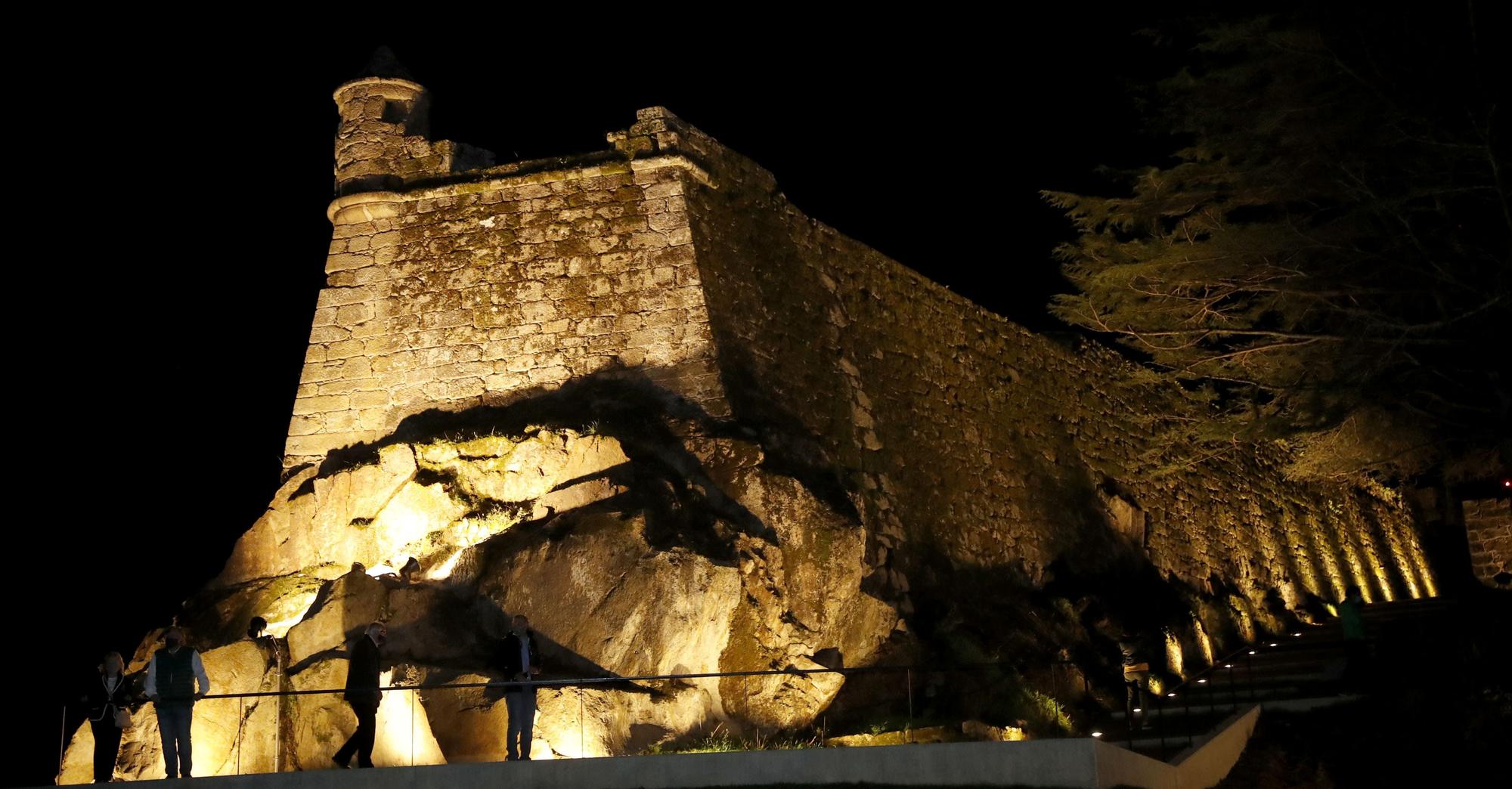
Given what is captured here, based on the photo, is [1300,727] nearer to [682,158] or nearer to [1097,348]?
[682,158]

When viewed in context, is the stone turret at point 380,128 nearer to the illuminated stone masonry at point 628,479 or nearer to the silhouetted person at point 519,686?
the illuminated stone masonry at point 628,479

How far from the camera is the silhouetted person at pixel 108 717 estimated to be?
997 centimetres

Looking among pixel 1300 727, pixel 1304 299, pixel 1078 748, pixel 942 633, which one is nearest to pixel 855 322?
pixel 942 633

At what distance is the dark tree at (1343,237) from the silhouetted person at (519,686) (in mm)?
9170

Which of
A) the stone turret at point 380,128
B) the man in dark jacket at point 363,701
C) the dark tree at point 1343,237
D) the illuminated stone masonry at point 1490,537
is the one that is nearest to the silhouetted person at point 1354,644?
the dark tree at point 1343,237

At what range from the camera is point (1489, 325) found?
15141 millimetres

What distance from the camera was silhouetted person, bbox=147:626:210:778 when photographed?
9.88 m

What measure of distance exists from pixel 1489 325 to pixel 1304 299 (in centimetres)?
204

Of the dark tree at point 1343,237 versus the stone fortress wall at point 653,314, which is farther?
the dark tree at point 1343,237

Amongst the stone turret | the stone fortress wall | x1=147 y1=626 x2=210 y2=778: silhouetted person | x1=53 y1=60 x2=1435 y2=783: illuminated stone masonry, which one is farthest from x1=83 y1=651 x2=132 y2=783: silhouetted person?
the stone turret

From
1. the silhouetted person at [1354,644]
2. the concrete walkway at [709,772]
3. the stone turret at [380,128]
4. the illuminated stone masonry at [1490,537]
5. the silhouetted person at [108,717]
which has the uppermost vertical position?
the stone turret at [380,128]

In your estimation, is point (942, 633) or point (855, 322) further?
point (855, 322)

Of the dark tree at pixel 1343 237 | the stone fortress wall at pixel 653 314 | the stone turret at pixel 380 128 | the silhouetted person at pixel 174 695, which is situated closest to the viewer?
the silhouetted person at pixel 174 695

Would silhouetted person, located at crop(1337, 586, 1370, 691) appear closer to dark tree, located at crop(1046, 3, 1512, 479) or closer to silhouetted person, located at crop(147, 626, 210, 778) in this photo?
dark tree, located at crop(1046, 3, 1512, 479)
